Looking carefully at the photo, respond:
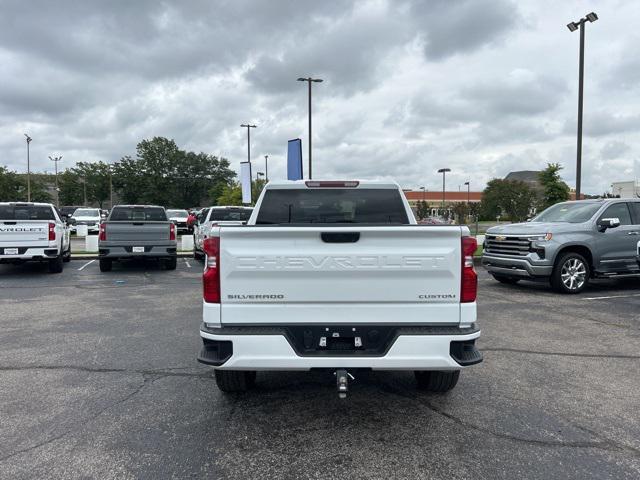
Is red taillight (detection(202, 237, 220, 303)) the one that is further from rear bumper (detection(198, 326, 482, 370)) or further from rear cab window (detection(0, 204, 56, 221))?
rear cab window (detection(0, 204, 56, 221))

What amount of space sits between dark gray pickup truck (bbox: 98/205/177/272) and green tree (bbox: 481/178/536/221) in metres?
71.5

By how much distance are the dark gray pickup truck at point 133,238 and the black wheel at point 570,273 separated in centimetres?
934

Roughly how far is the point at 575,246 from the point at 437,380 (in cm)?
704

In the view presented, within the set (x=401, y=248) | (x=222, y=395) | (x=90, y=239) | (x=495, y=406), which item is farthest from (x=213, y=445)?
(x=90, y=239)

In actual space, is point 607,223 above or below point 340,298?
above

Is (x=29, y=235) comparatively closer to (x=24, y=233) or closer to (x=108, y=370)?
(x=24, y=233)

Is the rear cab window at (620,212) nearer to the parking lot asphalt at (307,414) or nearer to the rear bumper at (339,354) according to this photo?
the parking lot asphalt at (307,414)

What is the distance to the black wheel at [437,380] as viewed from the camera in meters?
4.26

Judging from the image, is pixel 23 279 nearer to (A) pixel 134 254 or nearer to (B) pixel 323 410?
(A) pixel 134 254

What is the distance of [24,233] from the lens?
11977 millimetres

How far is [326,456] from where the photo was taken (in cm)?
329

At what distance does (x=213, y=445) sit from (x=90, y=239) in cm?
1642

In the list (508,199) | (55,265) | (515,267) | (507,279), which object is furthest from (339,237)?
(508,199)

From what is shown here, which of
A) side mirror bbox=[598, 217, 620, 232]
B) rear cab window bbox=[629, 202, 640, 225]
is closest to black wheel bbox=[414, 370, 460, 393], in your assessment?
side mirror bbox=[598, 217, 620, 232]
